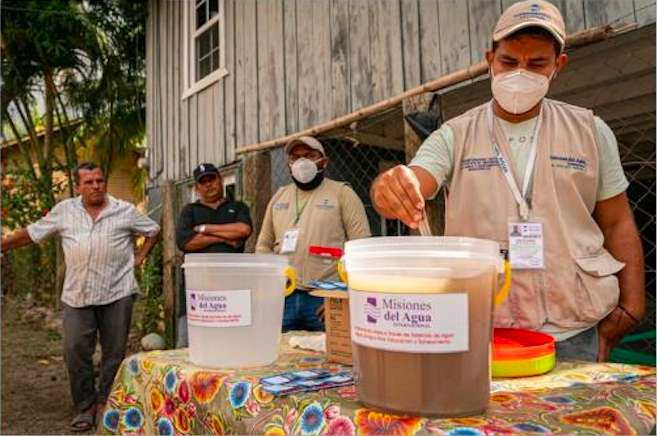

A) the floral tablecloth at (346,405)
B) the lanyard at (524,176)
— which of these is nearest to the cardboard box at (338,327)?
the floral tablecloth at (346,405)

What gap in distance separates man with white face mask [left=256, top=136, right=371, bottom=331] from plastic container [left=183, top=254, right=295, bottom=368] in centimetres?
158

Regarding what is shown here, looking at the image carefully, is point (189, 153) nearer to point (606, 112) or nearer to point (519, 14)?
point (606, 112)

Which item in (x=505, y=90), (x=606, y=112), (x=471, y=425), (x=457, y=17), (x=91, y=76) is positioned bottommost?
(x=471, y=425)

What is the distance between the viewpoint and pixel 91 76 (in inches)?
377

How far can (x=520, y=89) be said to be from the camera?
154 centimetres

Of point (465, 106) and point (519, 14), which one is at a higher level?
point (465, 106)

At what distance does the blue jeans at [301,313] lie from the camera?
2.89 meters

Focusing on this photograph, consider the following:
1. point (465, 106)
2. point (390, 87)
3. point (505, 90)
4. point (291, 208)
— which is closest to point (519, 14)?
point (505, 90)

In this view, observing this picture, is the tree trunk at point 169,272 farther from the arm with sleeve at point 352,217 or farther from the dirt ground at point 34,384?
the arm with sleeve at point 352,217

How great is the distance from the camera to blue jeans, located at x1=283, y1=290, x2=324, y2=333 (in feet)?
9.50

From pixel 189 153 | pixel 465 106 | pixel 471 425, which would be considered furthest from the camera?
pixel 189 153

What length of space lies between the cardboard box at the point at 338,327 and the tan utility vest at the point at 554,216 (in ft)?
1.53

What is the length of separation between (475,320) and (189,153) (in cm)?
628

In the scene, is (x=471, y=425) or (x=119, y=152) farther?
(x=119, y=152)
